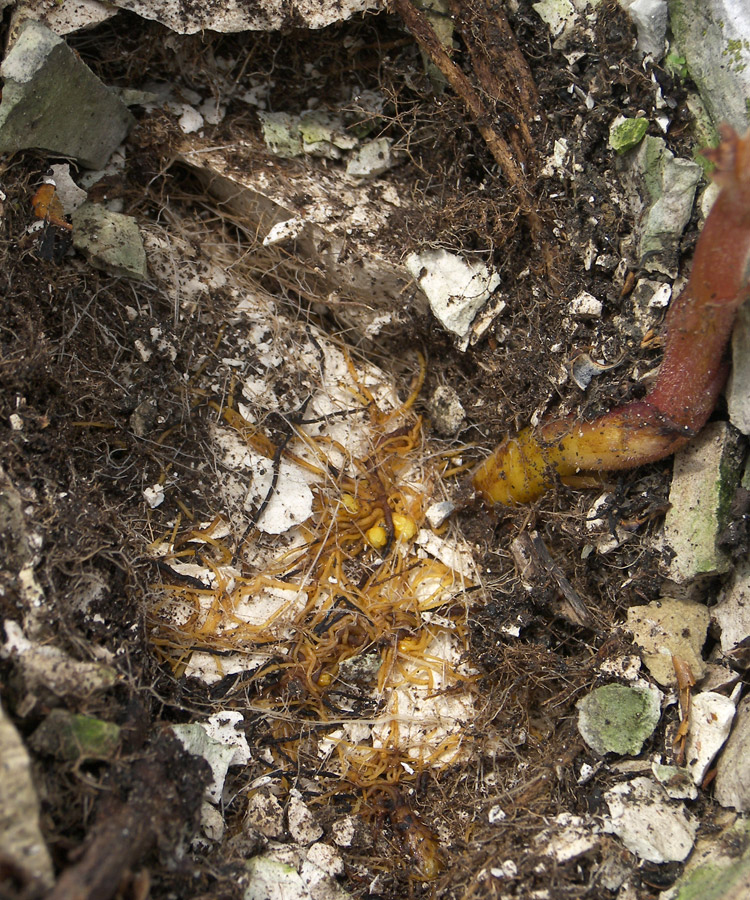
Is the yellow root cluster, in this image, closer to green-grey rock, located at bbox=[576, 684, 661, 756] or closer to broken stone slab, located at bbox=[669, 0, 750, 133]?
green-grey rock, located at bbox=[576, 684, 661, 756]

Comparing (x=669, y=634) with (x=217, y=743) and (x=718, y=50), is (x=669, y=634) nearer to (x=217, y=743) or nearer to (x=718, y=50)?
(x=217, y=743)

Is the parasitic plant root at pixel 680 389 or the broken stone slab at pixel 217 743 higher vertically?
the parasitic plant root at pixel 680 389

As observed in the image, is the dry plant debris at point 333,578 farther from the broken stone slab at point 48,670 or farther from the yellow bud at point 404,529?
the broken stone slab at point 48,670

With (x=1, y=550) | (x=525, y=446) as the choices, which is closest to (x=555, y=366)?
(x=525, y=446)

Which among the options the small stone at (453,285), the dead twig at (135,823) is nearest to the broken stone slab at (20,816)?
the dead twig at (135,823)

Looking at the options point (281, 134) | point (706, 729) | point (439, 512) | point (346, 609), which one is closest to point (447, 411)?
point (439, 512)
